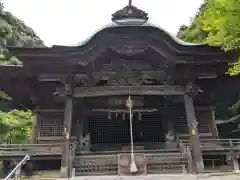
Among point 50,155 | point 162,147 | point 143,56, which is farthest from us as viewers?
point 162,147

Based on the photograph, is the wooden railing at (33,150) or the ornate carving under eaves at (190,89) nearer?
the wooden railing at (33,150)

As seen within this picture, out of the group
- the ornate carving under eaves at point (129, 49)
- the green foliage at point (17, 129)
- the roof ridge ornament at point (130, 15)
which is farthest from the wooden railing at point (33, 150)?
the green foliage at point (17, 129)

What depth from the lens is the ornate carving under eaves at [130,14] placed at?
12444mm

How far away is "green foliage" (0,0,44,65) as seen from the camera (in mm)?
30328

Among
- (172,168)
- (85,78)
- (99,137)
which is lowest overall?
(172,168)

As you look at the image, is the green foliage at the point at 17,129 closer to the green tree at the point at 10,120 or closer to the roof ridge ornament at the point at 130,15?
the green tree at the point at 10,120

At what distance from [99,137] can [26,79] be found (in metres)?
4.44

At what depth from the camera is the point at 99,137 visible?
12.4 metres

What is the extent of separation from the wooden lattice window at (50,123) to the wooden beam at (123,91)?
2400 mm

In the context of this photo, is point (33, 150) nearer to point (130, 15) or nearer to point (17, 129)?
point (130, 15)

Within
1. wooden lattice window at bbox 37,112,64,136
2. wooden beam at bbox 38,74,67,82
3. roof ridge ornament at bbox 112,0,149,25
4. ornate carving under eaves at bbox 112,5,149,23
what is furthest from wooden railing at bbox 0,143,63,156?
ornate carving under eaves at bbox 112,5,149,23

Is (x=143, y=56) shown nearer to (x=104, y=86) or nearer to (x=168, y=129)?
(x=104, y=86)

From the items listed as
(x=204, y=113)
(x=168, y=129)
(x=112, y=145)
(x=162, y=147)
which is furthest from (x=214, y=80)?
(x=112, y=145)

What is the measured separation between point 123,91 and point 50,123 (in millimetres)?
4246
